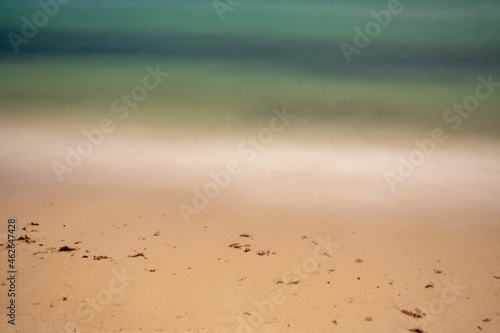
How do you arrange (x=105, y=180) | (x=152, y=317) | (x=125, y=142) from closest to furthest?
1. (x=152, y=317)
2. (x=105, y=180)
3. (x=125, y=142)

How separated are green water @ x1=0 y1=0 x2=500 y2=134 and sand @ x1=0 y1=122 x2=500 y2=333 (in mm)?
1537

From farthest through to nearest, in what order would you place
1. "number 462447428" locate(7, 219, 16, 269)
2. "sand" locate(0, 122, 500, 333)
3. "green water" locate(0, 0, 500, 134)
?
"green water" locate(0, 0, 500, 134) < "number 462447428" locate(7, 219, 16, 269) < "sand" locate(0, 122, 500, 333)

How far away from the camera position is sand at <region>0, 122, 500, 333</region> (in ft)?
8.34

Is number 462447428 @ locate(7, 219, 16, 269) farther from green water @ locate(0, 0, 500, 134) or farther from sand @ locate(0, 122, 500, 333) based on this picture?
Result: green water @ locate(0, 0, 500, 134)

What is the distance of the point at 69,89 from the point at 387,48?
18.5 feet

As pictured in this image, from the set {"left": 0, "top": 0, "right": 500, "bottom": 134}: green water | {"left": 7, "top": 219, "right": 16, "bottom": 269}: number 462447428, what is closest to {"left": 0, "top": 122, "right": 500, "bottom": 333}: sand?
{"left": 7, "top": 219, "right": 16, "bottom": 269}: number 462447428

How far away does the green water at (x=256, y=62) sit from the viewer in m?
6.43

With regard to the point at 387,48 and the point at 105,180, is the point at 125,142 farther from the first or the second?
the point at 387,48

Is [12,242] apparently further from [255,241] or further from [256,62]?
[256,62]

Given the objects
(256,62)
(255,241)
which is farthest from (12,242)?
(256,62)

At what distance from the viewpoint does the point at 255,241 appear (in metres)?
3.21

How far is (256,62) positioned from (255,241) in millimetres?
5735

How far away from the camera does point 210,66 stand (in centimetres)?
838

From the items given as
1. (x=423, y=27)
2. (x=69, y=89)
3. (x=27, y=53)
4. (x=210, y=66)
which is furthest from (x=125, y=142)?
(x=423, y=27)
